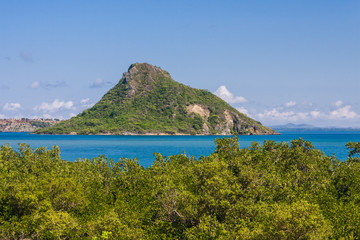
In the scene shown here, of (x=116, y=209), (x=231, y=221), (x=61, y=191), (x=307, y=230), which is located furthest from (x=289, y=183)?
(x=61, y=191)

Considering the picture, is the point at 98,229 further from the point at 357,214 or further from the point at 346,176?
the point at 346,176

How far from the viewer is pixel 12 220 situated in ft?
151

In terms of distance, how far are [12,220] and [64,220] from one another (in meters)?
9.55

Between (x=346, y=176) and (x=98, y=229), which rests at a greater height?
(x=346, y=176)

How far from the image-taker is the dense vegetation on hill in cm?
3660

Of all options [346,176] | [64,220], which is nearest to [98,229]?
[64,220]

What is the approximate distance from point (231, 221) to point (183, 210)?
6649 mm

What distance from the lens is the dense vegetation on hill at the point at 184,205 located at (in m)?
36.6

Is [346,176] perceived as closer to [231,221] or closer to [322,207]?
[322,207]

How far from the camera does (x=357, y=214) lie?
1601 inches

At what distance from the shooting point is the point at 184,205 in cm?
4506

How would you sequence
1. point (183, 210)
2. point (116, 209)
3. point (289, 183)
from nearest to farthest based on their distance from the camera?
1. point (183, 210)
2. point (116, 209)
3. point (289, 183)

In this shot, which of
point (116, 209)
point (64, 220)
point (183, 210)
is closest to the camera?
point (64, 220)

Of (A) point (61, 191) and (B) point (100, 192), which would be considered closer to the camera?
(A) point (61, 191)
